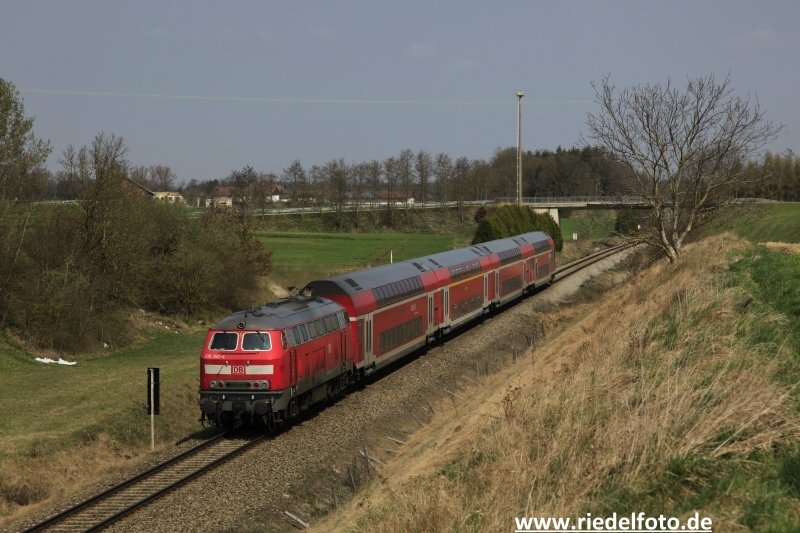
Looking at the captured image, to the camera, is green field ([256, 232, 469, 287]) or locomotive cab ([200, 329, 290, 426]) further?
green field ([256, 232, 469, 287])

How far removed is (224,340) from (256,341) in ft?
2.92

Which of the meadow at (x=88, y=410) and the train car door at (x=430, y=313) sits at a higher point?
the train car door at (x=430, y=313)

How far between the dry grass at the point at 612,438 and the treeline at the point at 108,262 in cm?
2461

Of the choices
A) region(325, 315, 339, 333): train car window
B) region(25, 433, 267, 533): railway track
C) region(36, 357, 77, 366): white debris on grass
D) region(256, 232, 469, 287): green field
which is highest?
region(325, 315, 339, 333): train car window

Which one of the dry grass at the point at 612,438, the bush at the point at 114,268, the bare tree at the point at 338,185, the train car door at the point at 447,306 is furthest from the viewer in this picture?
the bare tree at the point at 338,185

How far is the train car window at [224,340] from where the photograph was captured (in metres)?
20.8

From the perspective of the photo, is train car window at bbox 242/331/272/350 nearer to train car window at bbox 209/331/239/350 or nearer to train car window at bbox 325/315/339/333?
train car window at bbox 209/331/239/350

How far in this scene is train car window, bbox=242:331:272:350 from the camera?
20531 mm

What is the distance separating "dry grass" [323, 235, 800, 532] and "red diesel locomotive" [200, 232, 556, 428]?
Answer: 4827 millimetres

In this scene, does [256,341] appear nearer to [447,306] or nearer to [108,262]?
[447,306]

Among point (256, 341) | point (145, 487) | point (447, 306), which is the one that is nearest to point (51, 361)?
point (447, 306)

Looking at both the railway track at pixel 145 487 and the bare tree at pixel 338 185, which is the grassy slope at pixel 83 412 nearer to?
the railway track at pixel 145 487

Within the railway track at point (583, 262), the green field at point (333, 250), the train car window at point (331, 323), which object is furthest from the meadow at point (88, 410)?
the railway track at point (583, 262)

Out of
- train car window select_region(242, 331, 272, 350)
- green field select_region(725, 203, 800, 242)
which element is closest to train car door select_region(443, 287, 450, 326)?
train car window select_region(242, 331, 272, 350)
